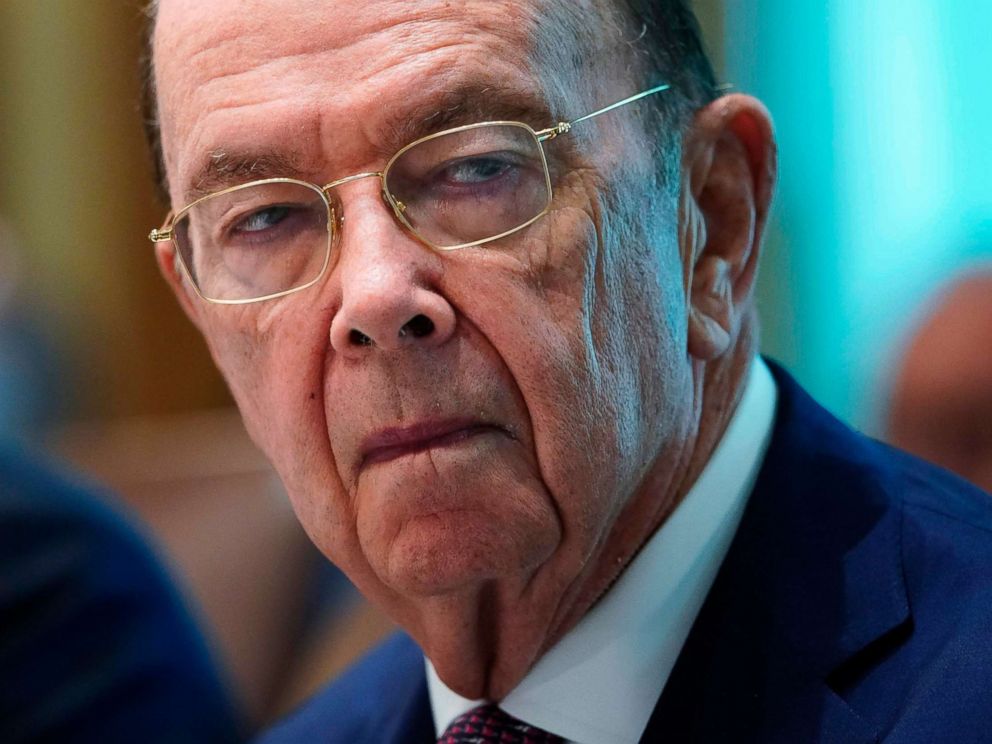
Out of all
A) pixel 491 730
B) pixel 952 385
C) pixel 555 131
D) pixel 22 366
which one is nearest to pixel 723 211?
pixel 555 131

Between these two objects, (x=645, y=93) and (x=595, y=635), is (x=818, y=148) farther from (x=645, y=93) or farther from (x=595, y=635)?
(x=595, y=635)

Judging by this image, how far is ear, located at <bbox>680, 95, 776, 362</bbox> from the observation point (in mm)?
1562

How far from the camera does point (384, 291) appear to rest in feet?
4.29

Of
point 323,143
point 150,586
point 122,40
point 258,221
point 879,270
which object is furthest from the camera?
point 122,40

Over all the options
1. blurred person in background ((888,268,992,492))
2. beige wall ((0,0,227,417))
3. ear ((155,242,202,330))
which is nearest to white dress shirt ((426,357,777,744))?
ear ((155,242,202,330))

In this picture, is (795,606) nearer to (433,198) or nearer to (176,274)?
(433,198)

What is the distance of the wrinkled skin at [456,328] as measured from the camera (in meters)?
1.36

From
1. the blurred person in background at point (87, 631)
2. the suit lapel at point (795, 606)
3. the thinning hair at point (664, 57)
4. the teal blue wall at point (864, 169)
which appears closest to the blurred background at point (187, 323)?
the teal blue wall at point (864, 169)

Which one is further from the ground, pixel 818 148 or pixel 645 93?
pixel 645 93

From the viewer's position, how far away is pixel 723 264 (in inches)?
62.7

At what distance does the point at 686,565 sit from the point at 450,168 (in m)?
0.59

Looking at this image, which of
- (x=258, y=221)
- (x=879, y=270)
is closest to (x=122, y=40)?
(x=879, y=270)

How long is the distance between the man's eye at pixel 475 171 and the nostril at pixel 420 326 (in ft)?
0.56

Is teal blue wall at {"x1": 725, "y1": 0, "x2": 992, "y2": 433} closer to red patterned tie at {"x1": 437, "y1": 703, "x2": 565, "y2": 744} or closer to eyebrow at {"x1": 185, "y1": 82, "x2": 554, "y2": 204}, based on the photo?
red patterned tie at {"x1": 437, "y1": 703, "x2": 565, "y2": 744}
